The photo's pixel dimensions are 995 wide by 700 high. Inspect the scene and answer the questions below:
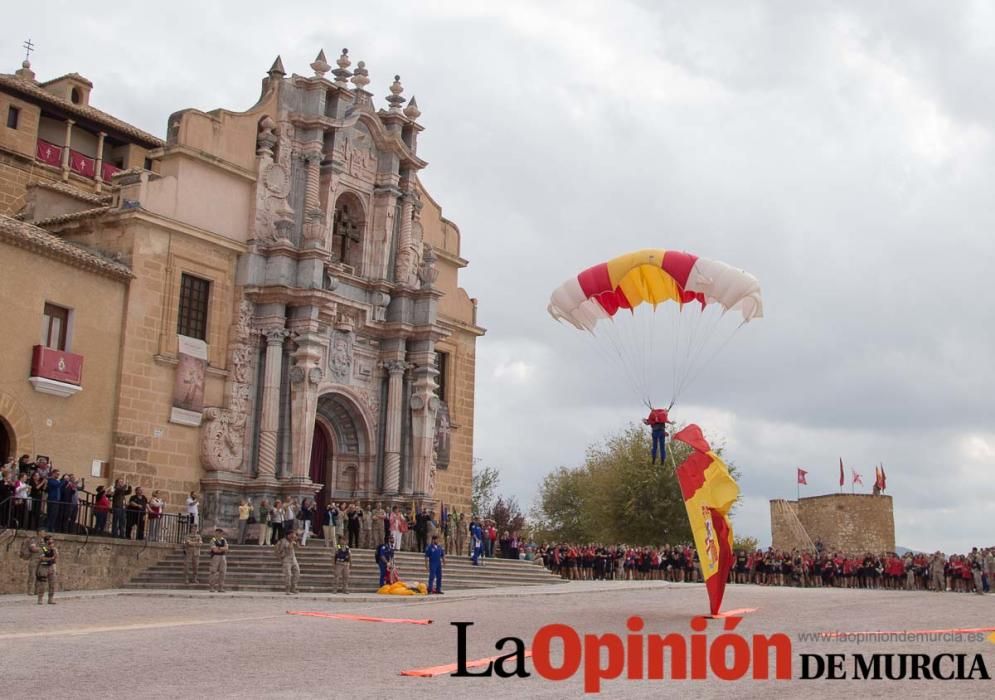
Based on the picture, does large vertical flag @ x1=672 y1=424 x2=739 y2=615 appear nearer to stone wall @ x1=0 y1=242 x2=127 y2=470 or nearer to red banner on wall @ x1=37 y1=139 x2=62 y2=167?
stone wall @ x1=0 y1=242 x2=127 y2=470

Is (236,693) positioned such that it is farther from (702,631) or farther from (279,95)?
(279,95)

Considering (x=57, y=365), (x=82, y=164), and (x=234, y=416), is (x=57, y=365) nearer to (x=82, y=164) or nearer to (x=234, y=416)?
(x=234, y=416)

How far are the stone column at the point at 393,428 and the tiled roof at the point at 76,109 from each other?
40.0 ft

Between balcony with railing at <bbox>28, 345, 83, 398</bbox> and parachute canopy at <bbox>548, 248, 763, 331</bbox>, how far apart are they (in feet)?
38.0

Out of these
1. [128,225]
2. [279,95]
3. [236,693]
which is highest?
[279,95]

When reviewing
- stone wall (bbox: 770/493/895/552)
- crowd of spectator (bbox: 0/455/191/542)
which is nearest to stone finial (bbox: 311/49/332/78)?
crowd of spectator (bbox: 0/455/191/542)

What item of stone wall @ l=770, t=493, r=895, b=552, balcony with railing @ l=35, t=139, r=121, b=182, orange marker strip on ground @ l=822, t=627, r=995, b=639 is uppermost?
balcony with railing @ l=35, t=139, r=121, b=182

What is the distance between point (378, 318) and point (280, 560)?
1011 cm

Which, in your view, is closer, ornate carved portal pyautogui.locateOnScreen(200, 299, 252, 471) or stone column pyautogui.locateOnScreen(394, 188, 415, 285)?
ornate carved portal pyautogui.locateOnScreen(200, 299, 252, 471)

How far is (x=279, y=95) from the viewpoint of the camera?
107 ft

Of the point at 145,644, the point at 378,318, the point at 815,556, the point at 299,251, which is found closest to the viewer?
the point at 145,644

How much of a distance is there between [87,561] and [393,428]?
37.8 ft

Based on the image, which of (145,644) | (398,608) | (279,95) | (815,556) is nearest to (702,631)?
(398,608)

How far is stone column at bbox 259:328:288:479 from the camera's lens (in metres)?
30.3
